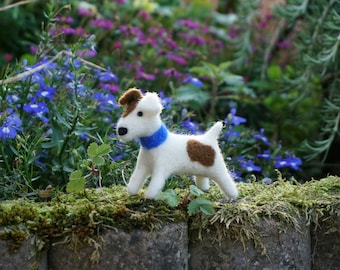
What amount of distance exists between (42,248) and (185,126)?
1153mm

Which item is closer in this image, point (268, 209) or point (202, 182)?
point (268, 209)

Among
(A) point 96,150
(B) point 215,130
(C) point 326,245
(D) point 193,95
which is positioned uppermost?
(B) point 215,130

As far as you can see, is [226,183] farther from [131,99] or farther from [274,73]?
[274,73]

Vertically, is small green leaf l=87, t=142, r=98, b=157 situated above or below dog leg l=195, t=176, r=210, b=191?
above

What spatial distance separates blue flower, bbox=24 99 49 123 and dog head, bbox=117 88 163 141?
2.16ft

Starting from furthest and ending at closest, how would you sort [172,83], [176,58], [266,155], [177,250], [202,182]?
[176,58] → [172,83] → [266,155] → [202,182] → [177,250]

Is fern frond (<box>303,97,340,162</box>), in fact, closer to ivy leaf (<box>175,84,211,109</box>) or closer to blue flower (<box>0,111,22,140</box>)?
ivy leaf (<box>175,84,211,109</box>)

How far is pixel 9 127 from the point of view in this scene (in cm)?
239

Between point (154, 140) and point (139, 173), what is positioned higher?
point (154, 140)

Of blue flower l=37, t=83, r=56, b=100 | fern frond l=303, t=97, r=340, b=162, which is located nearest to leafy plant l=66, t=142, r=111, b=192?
blue flower l=37, t=83, r=56, b=100

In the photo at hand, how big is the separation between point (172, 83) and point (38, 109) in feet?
3.88

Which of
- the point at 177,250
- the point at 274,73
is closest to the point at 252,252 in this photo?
the point at 177,250

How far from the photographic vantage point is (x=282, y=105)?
4.17 metres

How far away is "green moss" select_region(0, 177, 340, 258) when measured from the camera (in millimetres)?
2000
